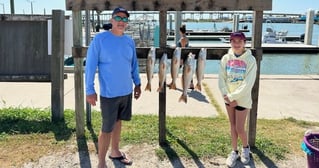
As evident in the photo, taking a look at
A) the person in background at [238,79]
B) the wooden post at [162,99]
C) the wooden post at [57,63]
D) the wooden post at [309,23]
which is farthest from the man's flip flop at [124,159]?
the wooden post at [309,23]

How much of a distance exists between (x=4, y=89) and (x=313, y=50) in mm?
20231

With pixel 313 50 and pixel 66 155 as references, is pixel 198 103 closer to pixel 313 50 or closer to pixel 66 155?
pixel 66 155

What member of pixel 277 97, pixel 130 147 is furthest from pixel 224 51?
pixel 277 97

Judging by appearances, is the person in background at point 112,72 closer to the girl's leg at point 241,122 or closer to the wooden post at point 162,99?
the wooden post at point 162,99

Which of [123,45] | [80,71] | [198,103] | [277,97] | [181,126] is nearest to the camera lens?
[123,45]

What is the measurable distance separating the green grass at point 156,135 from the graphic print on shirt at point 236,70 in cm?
105

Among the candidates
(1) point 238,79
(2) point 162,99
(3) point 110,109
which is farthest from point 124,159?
(1) point 238,79

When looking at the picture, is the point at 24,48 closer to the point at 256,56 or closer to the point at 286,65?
the point at 256,56

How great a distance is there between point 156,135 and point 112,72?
5.49 ft

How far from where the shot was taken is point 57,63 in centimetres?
549

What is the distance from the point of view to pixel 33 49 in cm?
561

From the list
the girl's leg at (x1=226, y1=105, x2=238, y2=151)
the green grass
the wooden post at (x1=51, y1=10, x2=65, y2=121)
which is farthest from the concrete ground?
the girl's leg at (x1=226, y1=105, x2=238, y2=151)

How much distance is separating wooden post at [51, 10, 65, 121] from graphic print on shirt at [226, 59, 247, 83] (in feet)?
9.03

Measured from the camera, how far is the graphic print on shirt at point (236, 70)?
3.84 metres
